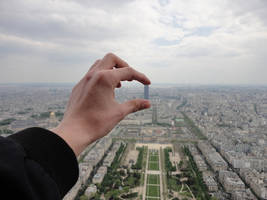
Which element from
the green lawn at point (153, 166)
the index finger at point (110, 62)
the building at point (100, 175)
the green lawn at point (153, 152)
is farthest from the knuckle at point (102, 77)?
the green lawn at point (153, 152)

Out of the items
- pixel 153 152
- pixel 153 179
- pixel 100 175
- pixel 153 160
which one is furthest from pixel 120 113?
pixel 153 152

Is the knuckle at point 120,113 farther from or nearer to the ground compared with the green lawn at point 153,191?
farther from the ground

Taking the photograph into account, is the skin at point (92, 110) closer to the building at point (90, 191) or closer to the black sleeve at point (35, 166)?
the black sleeve at point (35, 166)

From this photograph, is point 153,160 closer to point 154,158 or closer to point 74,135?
point 154,158

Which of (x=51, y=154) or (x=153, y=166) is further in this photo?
(x=153, y=166)

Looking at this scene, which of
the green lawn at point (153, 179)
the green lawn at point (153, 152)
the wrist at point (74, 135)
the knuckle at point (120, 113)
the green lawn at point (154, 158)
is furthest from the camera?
the green lawn at point (153, 152)

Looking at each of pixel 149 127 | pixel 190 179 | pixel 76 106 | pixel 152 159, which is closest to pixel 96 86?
pixel 76 106

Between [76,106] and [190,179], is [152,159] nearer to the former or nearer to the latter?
[190,179]
